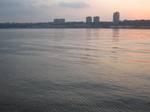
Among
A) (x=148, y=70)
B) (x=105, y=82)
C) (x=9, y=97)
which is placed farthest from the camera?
(x=148, y=70)

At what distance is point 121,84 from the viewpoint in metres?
20.8

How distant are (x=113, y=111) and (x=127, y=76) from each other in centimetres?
922

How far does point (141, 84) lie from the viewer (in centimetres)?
2052

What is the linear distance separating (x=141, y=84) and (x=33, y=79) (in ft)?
29.5

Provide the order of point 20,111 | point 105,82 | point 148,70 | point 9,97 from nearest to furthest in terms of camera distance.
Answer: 1. point 20,111
2. point 9,97
3. point 105,82
4. point 148,70

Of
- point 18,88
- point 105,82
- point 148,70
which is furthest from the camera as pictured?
point 148,70

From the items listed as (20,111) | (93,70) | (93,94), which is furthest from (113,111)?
(93,70)

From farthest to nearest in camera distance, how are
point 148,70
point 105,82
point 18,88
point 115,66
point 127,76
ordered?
point 115,66
point 148,70
point 127,76
point 105,82
point 18,88

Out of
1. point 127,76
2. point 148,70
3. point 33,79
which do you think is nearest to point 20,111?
point 33,79

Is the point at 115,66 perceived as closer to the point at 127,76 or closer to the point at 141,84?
the point at 127,76

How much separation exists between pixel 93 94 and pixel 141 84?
4501 mm

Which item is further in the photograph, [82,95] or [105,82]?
[105,82]

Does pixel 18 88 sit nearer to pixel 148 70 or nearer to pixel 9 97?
pixel 9 97

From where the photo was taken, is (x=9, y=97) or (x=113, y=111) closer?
(x=113, y=111)
